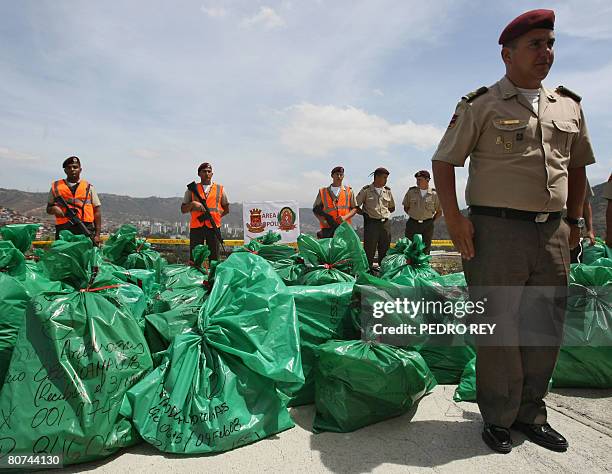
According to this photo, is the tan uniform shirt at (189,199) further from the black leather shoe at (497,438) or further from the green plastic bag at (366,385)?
the black leather shoe at (497,438)

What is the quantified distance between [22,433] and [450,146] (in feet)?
6.77

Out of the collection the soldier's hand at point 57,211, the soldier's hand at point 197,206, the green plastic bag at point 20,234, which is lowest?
the green plastic bag at point 20,234

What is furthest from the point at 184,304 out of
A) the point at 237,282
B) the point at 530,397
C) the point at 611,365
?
the point at 611,365

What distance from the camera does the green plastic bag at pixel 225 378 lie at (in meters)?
1.77

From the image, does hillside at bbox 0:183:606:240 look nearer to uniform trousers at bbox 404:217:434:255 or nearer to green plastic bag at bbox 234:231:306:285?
uniform trousers at bbox 404:217:434:255

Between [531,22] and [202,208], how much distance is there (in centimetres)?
401

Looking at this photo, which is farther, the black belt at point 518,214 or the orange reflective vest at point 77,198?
the orange reflective vest at point 77,198

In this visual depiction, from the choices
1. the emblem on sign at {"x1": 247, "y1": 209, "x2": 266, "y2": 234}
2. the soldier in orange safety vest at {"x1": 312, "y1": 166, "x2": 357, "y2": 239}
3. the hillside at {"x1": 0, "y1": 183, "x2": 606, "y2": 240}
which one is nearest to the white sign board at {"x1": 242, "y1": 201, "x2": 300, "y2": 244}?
the emblem on sign at {"x1": 247, "y1": 209, "x2": 266, "y2": 234}

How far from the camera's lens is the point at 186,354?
1925 mm

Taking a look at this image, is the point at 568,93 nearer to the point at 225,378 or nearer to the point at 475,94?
the point at 475,94

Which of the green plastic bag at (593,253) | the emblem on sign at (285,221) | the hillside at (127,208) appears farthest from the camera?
the hillside at (127,208)

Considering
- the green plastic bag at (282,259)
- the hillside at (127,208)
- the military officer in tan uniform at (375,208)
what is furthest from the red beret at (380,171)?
the hillside at (127,208)

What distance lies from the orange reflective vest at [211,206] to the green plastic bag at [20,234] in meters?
2.41

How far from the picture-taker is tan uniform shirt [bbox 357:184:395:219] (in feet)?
19.3
